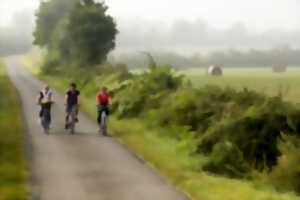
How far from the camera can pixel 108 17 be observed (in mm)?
39656

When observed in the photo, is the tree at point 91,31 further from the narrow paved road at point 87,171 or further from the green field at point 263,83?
the narrow paved road at point 87,171

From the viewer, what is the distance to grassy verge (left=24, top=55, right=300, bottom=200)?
1009 cm

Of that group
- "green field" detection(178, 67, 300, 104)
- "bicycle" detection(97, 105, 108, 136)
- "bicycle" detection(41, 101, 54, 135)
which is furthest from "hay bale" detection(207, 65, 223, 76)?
"bicycle" detection(41, 101, 54, 135)

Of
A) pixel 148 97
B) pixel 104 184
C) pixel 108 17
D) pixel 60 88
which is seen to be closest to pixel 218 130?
pixel 104 184

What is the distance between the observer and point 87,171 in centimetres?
1168

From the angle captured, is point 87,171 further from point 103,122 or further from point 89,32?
point 89,32

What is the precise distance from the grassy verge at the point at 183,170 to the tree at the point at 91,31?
2082 cm

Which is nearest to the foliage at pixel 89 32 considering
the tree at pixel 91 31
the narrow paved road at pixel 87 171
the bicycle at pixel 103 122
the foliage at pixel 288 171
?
the tree at pixel 91 31

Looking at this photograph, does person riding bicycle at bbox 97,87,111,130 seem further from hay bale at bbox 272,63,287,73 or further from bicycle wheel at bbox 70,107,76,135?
hay bale at bbox 272,63,287,73

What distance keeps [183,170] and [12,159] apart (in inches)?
198

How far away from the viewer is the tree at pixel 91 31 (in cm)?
3888

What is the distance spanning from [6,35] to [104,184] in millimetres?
159641

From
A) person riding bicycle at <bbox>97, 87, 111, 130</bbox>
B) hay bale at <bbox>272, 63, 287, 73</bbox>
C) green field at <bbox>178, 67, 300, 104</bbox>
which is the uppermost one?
hay bale at <bbox>272, 63, 287, 73</bbox>

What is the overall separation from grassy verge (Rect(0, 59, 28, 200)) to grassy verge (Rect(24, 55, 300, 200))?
12.0 feet
